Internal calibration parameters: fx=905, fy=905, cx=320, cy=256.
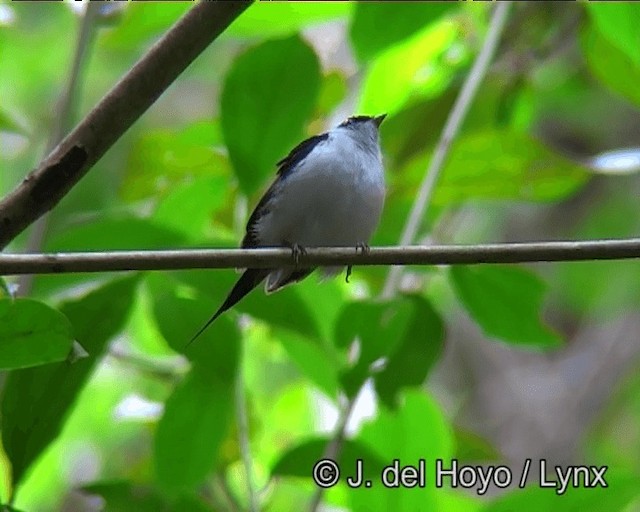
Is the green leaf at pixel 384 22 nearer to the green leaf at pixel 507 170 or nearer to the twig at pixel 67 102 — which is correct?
the green leaf at pixel 507 170

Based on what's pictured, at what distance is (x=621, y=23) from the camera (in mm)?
1700

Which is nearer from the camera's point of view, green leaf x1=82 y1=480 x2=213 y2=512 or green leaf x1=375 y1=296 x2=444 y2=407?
green leaf x1=82 y1=480 x2=213 y2=512

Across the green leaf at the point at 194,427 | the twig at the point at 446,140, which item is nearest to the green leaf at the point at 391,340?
the twig at the point at 446,140

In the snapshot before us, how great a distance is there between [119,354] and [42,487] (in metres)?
2.12

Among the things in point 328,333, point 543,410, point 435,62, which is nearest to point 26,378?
point 328,333

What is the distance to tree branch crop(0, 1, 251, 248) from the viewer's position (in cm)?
110

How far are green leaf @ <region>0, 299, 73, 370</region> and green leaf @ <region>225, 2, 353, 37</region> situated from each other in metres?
1.06

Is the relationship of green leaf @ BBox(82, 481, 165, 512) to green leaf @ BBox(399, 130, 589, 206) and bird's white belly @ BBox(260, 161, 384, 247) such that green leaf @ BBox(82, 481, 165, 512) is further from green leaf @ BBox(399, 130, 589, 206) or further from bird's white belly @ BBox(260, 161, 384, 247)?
green leaf @ BBox(399, 130, 589, 206)

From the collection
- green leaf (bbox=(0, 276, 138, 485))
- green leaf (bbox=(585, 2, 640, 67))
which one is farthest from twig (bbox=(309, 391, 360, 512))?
green leaf (bbox=(585, 2, 640, 67))

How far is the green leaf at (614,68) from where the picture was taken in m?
1.88

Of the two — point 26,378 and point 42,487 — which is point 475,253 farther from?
point 42,487

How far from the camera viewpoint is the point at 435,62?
241 centimetres

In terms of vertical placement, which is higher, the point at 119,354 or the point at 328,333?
the point at 328,333

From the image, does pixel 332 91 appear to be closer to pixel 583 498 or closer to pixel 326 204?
pixel 326 204
